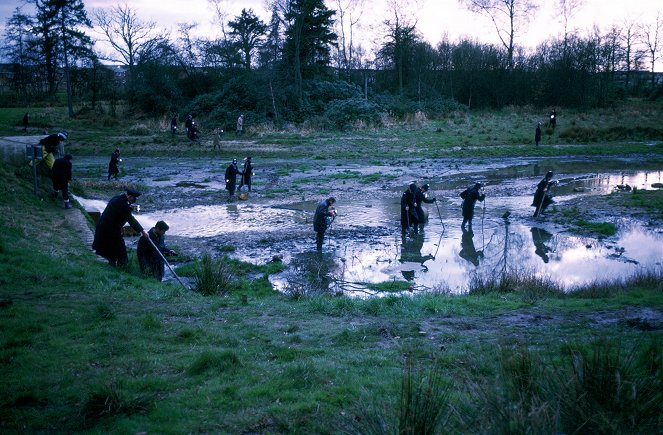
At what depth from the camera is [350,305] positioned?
9219mm

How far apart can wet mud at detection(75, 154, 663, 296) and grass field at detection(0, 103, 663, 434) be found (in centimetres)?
202

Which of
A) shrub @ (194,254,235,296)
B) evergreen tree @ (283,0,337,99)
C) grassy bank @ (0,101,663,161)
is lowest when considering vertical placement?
shrub @ (194,254,235,296)

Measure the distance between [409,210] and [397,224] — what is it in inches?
65.6

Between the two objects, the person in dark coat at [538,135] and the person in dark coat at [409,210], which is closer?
the person in dark coat at [409,210]

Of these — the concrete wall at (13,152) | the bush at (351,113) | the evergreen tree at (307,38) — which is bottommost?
the concrete wall at (13,152)

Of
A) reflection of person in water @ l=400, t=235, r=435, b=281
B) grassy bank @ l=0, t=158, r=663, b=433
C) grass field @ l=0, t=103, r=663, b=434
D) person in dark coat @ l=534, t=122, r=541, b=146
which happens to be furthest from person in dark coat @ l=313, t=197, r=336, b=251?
person in dark coat @ l=534, t=122, r=541, b=146

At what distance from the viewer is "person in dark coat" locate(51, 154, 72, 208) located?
48.9 feet

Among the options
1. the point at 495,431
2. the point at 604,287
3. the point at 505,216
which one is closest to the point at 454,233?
the point at 505,216

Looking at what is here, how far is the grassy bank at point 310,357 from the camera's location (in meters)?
3.66

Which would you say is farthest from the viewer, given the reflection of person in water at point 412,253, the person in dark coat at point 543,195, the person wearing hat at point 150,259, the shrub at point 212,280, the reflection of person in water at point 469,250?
the person in dark coat at point 543,195

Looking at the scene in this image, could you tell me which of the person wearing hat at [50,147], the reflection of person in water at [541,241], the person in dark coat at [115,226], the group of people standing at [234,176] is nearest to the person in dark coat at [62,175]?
the person wearing hat at [50,147]

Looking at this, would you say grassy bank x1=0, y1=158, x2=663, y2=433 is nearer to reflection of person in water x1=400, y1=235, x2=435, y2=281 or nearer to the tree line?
reflection of person in water x1=400, y1=235, x2=435, y2=281

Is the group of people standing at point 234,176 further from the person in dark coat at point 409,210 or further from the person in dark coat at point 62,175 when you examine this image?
the person in dark coat at point 409,210

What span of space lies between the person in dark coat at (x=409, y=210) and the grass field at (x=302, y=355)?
5.19m
